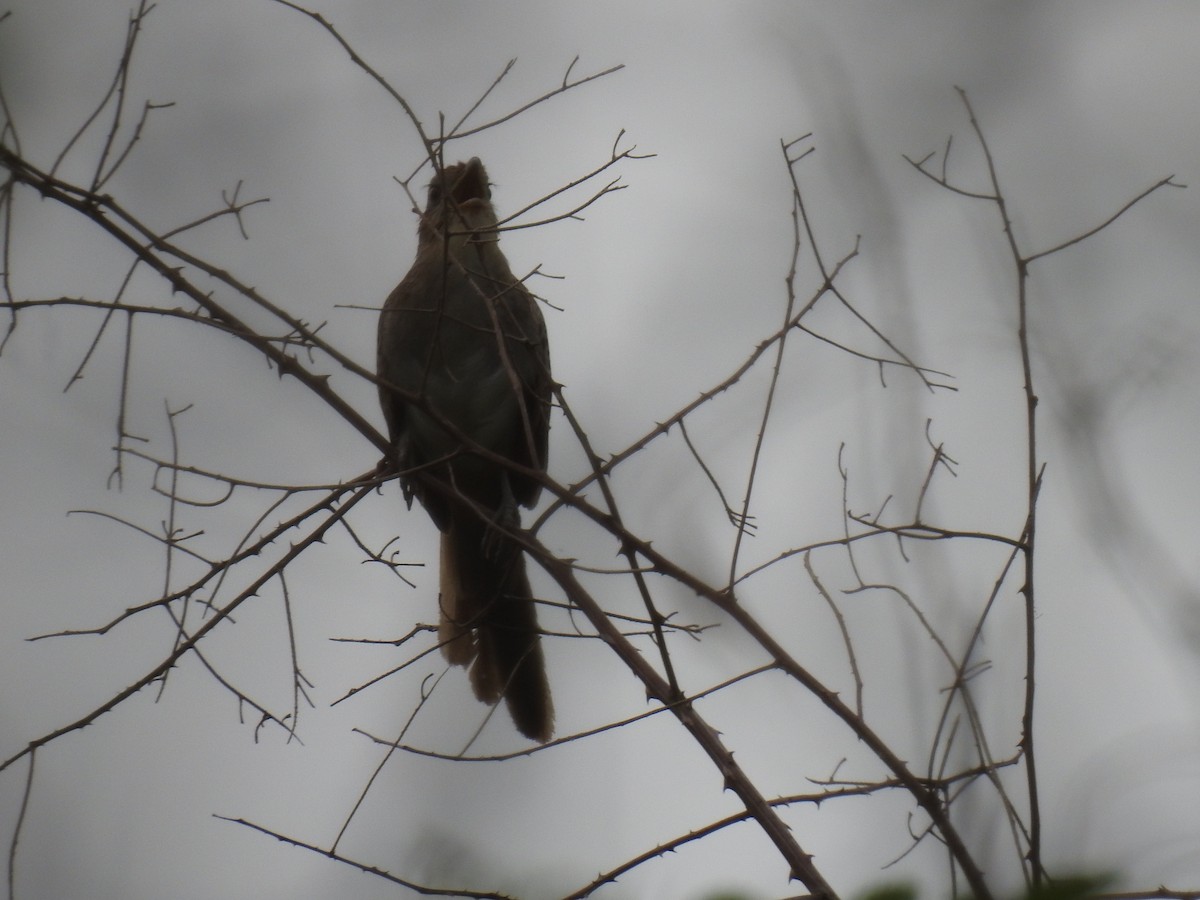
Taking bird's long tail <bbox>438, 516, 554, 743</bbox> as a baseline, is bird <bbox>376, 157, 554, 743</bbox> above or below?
above

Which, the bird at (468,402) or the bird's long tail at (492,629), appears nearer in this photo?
the bird's long tail at (492,629)

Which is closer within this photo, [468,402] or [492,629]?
[492,629]

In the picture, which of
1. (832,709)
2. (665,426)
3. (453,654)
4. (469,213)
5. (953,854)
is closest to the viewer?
(953,854)

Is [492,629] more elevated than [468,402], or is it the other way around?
[468,402]

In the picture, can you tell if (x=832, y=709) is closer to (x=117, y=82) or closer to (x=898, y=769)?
(x=898, y=769)

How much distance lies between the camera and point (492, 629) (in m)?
4.20

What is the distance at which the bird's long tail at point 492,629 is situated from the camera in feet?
13.1

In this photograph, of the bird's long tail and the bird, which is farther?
the bird

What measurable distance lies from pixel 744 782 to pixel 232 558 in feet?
4.01

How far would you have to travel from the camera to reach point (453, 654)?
13.3ft

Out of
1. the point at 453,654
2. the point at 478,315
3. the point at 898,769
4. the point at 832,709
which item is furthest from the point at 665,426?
the point at 478,315

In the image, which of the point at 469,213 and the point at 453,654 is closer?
the point at 453,654

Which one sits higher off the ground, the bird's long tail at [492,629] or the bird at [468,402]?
the bird at [468,402]

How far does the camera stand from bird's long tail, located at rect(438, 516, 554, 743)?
13.1 feet
